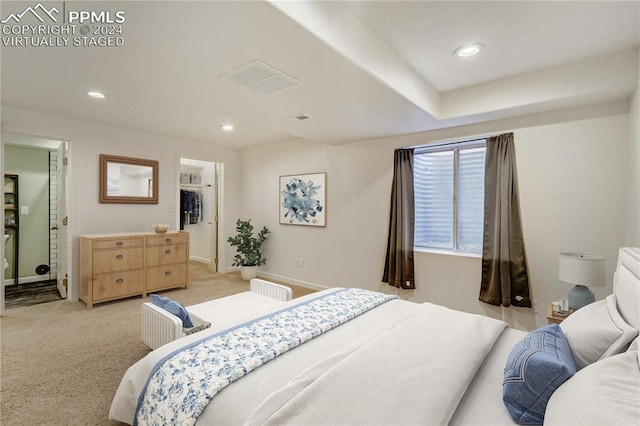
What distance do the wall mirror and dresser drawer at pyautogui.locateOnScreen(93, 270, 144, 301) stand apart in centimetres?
111

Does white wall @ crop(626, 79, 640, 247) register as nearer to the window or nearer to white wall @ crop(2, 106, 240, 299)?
the window

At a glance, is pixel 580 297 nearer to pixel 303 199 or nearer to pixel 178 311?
pixel 178 311

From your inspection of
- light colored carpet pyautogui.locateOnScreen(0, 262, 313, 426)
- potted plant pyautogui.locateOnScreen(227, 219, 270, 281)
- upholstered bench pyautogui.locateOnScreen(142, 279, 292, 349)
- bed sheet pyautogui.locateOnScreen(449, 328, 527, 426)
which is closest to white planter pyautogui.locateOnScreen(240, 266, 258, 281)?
potted plant pyautogui.locateOnScreen(227, 219, 270, 281)

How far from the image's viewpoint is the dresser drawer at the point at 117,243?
366cm

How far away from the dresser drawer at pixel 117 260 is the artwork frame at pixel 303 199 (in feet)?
7.14

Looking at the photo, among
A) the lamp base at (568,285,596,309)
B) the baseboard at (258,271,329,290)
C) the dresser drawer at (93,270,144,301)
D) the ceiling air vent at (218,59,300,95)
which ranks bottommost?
the baseboard at (258,271,329,290)

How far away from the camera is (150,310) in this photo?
7.51 feet

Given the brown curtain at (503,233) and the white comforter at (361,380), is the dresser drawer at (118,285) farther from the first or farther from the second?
the brown curtain at (503,233)

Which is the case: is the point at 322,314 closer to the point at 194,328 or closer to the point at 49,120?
the point at 194,328

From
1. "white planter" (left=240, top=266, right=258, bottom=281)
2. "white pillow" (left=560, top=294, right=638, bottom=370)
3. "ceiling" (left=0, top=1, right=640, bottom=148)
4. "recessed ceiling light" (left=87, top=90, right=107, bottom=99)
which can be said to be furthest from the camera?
"white planter" (left=240, top=266, right=258, bottom=281)

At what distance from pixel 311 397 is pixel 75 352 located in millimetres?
2611

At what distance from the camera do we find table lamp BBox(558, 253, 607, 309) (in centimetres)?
216

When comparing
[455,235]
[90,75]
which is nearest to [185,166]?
[90,75]

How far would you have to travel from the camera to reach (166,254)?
429 centimetres
